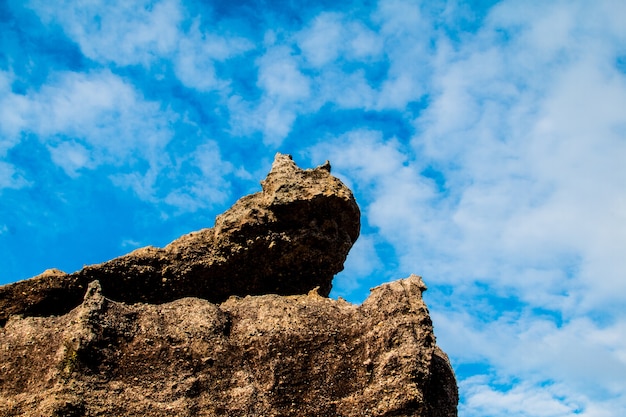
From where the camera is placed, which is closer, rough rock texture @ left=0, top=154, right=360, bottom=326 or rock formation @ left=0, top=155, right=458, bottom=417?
rock formation @ left=0, top=155, right=458, bottom=417

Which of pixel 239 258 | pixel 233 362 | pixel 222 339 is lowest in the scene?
pixel 233 362

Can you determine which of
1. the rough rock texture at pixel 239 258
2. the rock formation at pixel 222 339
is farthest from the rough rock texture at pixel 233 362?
the rough rock texture at pixel 239 258

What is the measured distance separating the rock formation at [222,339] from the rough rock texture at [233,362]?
2 cm

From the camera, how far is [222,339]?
42.9ft

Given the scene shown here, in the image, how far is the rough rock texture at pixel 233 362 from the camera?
12.2m

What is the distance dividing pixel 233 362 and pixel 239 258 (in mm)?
2900

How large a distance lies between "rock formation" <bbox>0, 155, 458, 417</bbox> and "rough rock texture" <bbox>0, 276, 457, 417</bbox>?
2 centimetres

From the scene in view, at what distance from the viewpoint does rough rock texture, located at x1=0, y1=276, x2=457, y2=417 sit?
39.9 feet

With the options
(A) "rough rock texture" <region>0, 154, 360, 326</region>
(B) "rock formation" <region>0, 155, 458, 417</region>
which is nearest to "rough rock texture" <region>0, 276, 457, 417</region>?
(B) "rock formation" <region>0, 155, 458, 417</region>

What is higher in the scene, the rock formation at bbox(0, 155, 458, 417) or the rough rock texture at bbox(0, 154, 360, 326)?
the rough rock texture at bbox(0, 154, 360, 326)

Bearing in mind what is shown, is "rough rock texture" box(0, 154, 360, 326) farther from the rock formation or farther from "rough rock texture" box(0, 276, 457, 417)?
"rough rock texture" box(0, 276, 457, 417)

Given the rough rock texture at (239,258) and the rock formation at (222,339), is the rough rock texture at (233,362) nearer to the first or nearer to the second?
the rock formation at (222,339)

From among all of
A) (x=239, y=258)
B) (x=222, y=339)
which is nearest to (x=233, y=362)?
(x=222, y=339)

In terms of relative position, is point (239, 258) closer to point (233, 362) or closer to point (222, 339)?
point (222, 339)
